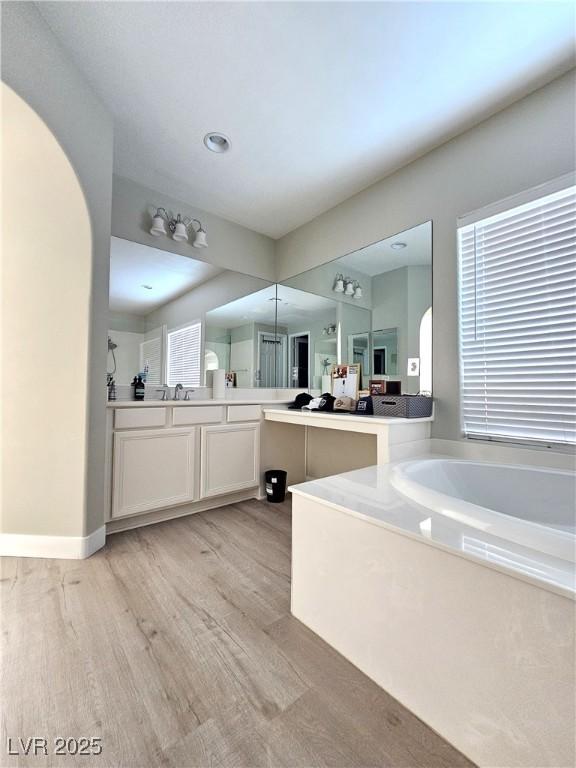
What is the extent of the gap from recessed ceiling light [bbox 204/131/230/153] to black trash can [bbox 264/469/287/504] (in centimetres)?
246

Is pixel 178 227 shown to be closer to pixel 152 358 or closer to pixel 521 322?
pixel 152 358

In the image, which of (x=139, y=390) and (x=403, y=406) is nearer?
(x=403, y=406)

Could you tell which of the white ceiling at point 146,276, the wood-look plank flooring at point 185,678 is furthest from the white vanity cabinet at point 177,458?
the white ceiling at point 146,276

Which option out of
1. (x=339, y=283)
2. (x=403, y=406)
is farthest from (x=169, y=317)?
(x=403, y=406)

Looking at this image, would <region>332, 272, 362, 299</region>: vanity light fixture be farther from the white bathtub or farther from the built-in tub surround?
the built-in tub surround

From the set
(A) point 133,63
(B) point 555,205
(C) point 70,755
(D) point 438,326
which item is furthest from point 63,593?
(B) point 555,205

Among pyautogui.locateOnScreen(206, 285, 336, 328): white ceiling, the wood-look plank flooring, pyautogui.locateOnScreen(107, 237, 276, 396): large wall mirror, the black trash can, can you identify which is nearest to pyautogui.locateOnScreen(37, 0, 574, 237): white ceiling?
pyautogui.locateOnScreen(107, 237, 276, 396): large wall mirror

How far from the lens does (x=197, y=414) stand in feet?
7.70

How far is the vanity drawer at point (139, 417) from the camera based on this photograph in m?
1.99

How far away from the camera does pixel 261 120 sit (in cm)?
190

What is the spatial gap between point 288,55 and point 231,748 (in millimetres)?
2644

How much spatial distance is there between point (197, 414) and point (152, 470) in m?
0.49

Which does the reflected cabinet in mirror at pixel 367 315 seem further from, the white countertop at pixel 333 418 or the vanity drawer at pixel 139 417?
the vanity drawer at pixel 139 417

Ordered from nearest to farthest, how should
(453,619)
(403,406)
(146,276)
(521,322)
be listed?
(453,619), (521,322), (403,406), (146,276)
